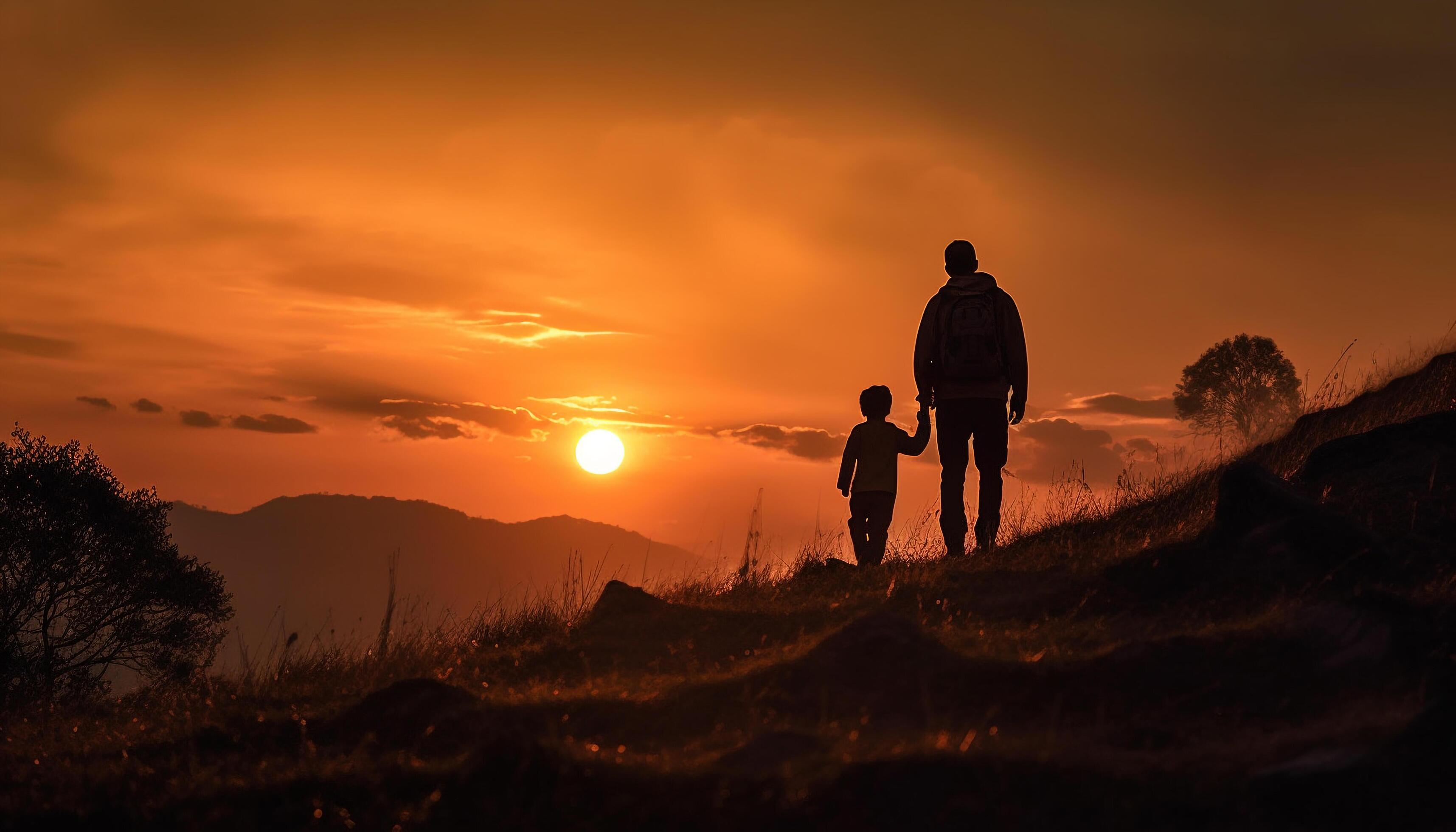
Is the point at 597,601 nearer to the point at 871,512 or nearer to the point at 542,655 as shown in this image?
the point at 542,655

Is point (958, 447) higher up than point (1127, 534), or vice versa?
point (958, 447)

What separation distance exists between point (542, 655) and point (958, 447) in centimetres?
450

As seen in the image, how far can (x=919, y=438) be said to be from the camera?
10805mm

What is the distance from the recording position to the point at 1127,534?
11.5 meters

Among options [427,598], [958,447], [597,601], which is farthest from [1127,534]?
[427,598]

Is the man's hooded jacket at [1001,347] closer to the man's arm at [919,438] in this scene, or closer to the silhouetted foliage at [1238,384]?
the man's arm at [919,438]

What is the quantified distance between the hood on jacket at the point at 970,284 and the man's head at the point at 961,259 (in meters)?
0.05

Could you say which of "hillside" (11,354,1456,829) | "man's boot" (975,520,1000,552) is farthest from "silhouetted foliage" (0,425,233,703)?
"man's boot" (975,520,1000,552)

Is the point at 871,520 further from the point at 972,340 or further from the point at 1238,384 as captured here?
the point at 1238,384

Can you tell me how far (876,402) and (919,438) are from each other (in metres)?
0.61

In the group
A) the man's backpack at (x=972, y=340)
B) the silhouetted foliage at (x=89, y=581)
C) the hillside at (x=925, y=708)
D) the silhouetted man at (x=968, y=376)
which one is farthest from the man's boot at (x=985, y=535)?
the silhouetted foliage at (x=89, y=581)

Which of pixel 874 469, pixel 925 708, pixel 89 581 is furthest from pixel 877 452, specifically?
pixel 89 581

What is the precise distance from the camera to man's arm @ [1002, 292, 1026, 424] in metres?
9.91

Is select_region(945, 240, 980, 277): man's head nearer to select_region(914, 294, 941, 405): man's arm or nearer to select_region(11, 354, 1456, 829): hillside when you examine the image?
select_region(914, 294, 941, 405): man's arm
